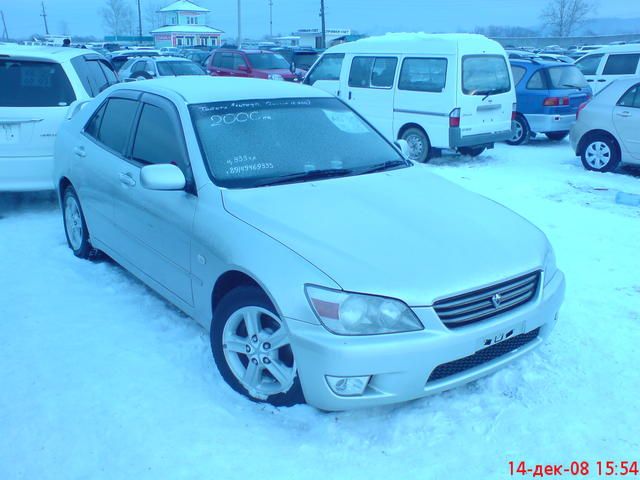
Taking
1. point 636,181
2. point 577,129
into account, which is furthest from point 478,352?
point 577,129

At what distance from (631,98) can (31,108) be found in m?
7.99

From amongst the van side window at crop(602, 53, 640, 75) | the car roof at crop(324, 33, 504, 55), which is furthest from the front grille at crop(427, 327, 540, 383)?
the van side window at crop(602, 53, 640, 75)

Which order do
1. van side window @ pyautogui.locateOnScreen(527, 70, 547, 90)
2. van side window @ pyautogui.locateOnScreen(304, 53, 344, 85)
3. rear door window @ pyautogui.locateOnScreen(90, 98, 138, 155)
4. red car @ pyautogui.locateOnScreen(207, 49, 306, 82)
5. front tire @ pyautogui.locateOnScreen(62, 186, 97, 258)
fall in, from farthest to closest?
red car @ pyautogui.locateOnScreen(207, 49, 306, 82), van side window @ pyautogui.locateOnScreen(304, 53, 344, 85), van side window @ pyautogui.locateOnScreen(527, 70, 547, 90), front tire @ pyautogui.locateOnScreen(62, 186, 97, 258), rear door window @ pyautogui.locateOnScreen(90, 98, 138, 155)

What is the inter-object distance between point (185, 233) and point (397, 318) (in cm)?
145

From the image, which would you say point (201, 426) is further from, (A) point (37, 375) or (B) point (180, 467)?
(A) point (37, 375)

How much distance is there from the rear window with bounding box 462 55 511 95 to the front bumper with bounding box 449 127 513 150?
656mm

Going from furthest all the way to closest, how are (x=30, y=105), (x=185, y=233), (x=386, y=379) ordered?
(x=30, y=105) < (x=185, y=233) < (x=386, y=379)

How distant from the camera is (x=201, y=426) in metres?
3.05

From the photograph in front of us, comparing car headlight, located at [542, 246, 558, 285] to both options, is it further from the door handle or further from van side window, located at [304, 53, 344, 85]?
van side window, located at [304, 53, 344, 85]

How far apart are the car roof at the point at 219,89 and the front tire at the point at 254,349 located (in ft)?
4.94

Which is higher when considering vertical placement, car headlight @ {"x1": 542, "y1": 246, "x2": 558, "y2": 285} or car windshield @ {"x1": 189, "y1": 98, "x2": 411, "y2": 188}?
car windshield @ {"x1": 189, "y1": 98, "x2": 411, "y2": 188}

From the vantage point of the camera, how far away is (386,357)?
2.71 meters

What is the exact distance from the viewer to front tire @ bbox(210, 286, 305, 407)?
9.93ft

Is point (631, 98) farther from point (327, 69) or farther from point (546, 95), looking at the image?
point (327, 69)
